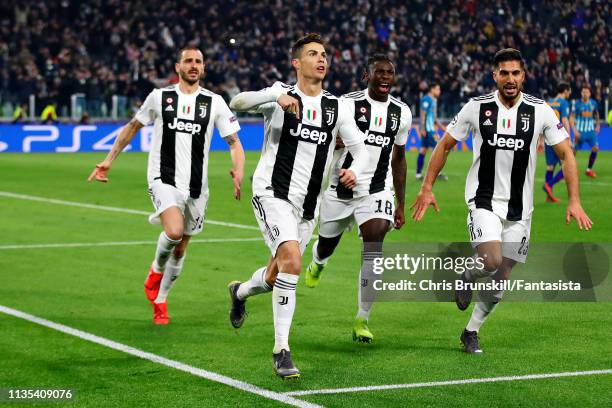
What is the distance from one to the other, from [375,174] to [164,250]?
1.91 metres

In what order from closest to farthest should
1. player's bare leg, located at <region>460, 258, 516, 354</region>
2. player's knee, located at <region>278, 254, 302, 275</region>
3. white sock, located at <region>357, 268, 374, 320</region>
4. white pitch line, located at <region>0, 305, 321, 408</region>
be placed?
white pitch line, located at <region>0, 305, 321, 408</region>
player's knee, located at <region>278, 254, 302, 275</region>
player's bare leg, located at <region>460, 258, 516, 354</region>
white sock, located at <region>357, 268, 374, 320</region>

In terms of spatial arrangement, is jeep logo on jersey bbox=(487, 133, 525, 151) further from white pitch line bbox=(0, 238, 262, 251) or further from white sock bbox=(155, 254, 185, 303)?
white pitch line bbox=(0, 238, 262, 251)

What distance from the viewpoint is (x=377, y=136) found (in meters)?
9.36

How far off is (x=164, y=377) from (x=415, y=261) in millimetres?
5850

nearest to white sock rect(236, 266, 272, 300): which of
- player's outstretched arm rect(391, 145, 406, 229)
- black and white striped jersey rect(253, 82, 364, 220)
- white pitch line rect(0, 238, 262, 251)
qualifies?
black and white striped jersey rect(253, 82, 364, 220)

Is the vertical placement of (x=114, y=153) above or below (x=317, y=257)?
above

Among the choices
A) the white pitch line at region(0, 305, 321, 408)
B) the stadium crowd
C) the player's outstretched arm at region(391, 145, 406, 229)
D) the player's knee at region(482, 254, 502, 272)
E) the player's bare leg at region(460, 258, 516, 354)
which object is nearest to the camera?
the white pitch line at region(0, 305, 321, 408)

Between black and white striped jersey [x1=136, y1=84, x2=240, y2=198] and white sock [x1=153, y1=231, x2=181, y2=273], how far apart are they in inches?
18.6

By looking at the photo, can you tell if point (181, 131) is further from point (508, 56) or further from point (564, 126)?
point (564, 126)

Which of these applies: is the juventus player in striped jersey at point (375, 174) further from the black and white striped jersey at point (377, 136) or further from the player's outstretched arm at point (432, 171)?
the player's outstretched arm at point (432, 171)

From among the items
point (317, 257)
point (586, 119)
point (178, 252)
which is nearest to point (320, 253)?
point (317, 257)

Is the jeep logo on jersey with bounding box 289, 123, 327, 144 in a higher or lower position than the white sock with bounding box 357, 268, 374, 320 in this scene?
higher

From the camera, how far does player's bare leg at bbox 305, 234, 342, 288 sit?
962 centimetres

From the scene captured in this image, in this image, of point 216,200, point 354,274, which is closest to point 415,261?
point 354,274
